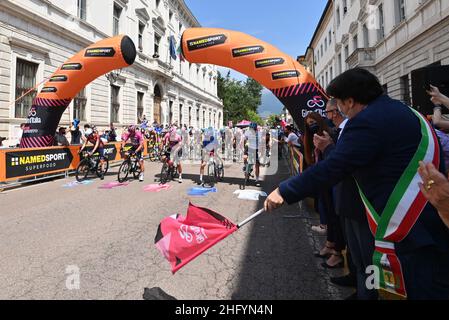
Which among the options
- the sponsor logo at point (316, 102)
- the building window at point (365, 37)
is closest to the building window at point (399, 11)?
the building window at point (365, 37)

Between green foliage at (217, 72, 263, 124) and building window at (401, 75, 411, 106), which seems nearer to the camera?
building window at (401, 75, 411, 106)

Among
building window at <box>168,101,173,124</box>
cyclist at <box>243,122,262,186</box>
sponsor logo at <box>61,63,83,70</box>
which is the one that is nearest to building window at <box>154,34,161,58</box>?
building window at <box>168,101,173,124</box>

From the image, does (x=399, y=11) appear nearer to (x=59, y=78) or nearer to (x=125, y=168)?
(x=125, y=168)

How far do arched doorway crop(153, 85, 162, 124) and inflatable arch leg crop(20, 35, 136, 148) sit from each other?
16.6 m

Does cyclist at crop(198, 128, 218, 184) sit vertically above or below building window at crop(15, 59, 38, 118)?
below

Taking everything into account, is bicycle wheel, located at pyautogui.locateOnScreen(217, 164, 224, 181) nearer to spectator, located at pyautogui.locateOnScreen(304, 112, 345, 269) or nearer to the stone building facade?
spectator, located at pyautogui.locateOnScreen(304, 112, 345, 269)

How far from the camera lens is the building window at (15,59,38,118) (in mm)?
13691

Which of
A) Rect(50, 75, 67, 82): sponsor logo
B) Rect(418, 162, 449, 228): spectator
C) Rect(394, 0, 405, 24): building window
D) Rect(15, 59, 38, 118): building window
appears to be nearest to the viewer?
Rect(418, 162, 449, 228): spectator

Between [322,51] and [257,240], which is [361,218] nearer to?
[257,240]

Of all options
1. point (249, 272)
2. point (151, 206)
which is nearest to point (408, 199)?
point (249, 272)

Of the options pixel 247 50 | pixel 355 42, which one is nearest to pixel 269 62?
pixel 247 50

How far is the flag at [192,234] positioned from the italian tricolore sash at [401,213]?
40.3 inches

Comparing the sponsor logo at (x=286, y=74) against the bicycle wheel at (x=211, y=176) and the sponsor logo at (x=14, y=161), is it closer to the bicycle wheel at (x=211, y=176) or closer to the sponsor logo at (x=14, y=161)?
the bicycle wheel at (x=211, y=176)

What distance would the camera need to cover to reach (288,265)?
3.49 m
